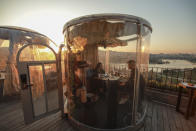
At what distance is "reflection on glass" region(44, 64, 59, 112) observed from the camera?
243 centimetres

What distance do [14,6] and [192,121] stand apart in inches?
354

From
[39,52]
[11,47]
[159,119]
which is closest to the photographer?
[159,119]

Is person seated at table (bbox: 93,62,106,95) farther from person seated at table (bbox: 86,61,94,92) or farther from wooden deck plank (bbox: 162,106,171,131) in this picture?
wooden deck plank (bbox: 162,106,171,131)

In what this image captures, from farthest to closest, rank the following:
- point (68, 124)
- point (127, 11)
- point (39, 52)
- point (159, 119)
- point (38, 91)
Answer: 1. point (127, 11)
2. point (39, 52)
3. point (38, 91)
4. point (159, 119)
5. point (68, 124)

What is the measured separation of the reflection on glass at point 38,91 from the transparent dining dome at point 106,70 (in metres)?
0.93

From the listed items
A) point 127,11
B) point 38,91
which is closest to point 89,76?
point 38,91

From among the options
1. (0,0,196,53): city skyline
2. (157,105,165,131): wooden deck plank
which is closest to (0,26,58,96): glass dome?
(0,0,196,53): city skyline

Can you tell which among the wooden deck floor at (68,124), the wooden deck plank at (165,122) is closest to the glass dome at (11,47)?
the wooden deck floor at (68,124)

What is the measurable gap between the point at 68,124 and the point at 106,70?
78.4 inches

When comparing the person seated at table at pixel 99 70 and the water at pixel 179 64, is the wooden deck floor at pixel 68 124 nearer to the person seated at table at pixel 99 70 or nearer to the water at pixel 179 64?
the person seated at table at pixel 99 70

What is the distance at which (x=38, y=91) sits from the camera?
7.93ft

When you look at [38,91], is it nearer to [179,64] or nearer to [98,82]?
[98,82]

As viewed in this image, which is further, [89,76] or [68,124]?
[89,76]

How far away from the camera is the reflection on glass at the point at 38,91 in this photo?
7.38ft
